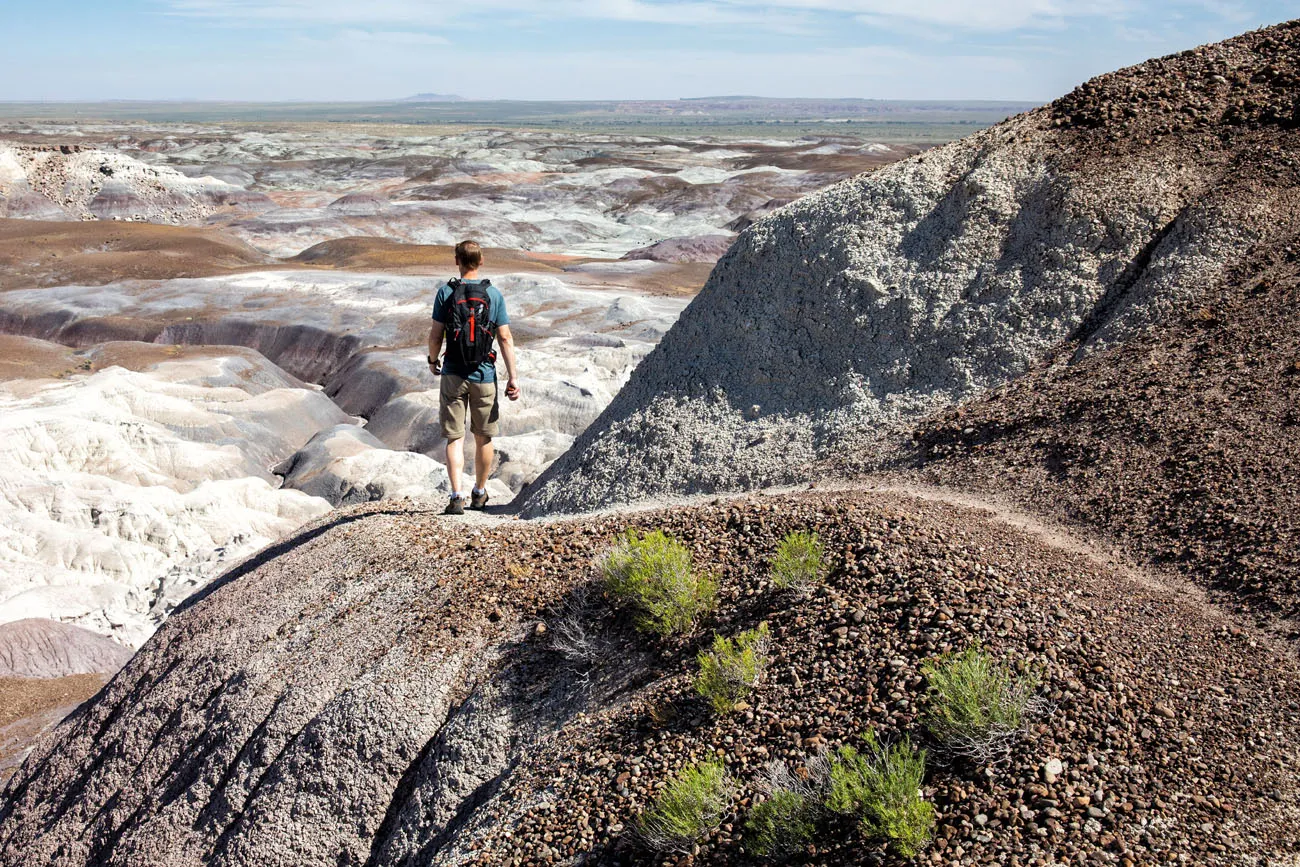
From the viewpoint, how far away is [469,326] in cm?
679

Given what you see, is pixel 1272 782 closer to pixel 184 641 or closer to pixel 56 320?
A: pixel 184 641

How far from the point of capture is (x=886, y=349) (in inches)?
332

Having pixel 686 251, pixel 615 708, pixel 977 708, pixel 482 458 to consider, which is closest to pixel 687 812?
pixel 615 708

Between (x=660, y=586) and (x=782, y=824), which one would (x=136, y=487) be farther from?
(x=782, y=824)

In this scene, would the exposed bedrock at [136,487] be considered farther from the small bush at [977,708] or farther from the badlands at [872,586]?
the small bush at [977,708]

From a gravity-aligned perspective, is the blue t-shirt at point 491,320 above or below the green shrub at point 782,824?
above

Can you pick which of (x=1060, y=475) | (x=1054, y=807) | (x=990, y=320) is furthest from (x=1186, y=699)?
(x=990, y=320)

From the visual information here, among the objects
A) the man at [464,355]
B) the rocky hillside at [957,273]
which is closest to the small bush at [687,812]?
the man at [464,355]

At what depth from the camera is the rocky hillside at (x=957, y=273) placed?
308 inches

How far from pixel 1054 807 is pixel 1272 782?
32.0 inches

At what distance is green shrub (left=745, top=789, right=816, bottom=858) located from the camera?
3.51 m

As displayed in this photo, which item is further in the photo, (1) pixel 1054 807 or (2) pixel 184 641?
(2) pixel 184 641

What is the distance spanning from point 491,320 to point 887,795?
443 centimetres

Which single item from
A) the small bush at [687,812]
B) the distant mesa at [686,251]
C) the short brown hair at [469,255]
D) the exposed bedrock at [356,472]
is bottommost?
the exposed bedrock at [356,472]
